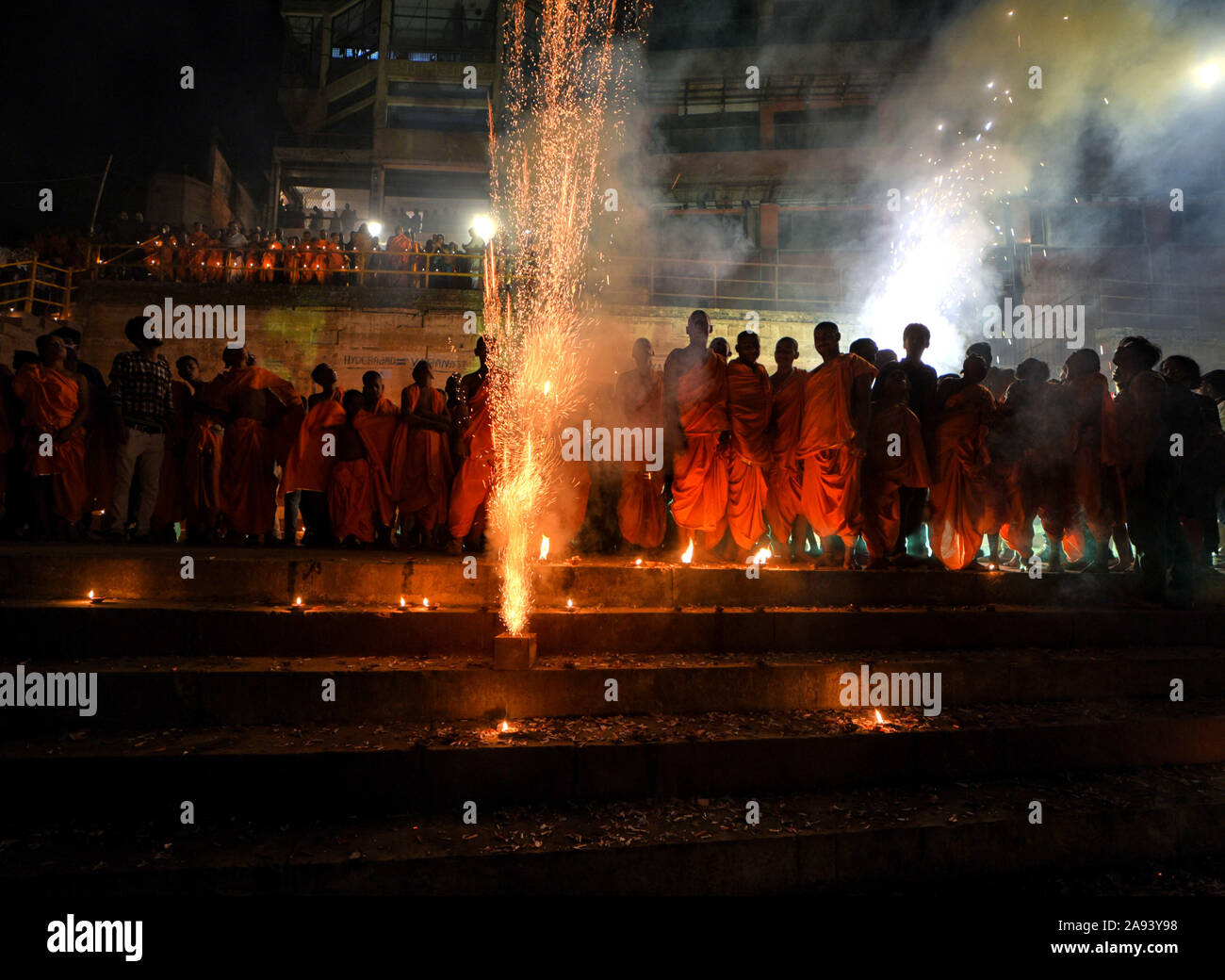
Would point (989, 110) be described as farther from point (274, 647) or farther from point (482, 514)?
point (274, 647)

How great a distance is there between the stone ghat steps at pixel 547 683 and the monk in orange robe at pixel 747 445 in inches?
67.4

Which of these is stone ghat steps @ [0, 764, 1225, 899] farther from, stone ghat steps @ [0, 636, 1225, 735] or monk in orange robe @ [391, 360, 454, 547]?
monk in orange robe @ [391, 360, 454, 547]

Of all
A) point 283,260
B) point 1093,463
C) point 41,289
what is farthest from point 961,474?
point 41,289

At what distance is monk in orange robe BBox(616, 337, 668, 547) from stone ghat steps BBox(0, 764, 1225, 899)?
9.42 feet

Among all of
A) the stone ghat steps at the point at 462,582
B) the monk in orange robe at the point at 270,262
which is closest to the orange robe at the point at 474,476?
the stone ghat steps at the point at 462,582

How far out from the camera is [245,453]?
6.13 metres

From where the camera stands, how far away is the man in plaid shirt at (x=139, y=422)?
19.7ft

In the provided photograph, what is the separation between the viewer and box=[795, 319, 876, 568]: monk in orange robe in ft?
18.2

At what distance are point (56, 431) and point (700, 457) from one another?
18.7 ft

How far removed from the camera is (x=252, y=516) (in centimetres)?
614

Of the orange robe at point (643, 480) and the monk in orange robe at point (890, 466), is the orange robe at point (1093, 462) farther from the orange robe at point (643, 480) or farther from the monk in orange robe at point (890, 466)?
the orange robe at point (643, 480)

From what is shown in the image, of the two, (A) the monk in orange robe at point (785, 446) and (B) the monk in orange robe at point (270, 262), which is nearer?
(A) the monk in orange robe at point (785, 446)

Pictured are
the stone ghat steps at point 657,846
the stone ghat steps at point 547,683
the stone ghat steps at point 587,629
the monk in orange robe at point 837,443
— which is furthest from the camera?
the monk in orange robe at point 837,443
